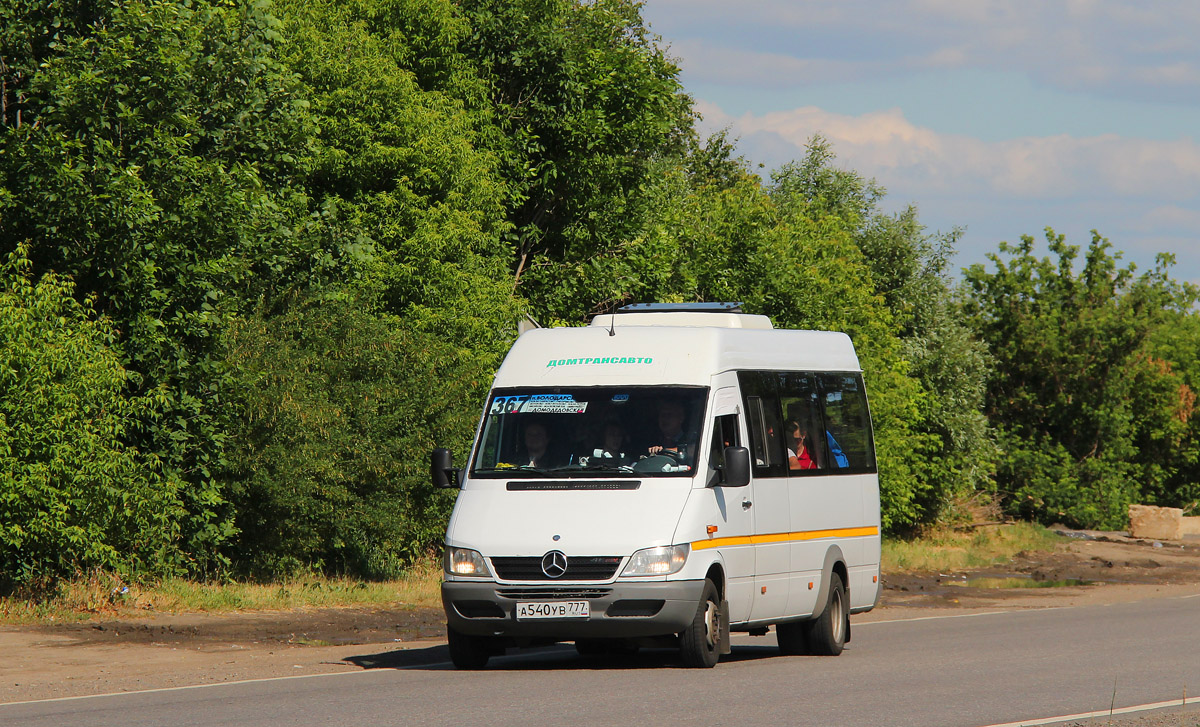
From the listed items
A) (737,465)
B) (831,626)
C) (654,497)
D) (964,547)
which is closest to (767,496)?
(737,465)

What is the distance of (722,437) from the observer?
13.0 meters

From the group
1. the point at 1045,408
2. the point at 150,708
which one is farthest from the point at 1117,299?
the point at 150,708

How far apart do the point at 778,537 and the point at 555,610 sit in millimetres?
2767

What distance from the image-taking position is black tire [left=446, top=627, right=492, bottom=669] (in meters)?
12.8

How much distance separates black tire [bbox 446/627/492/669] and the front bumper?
2.37 feet

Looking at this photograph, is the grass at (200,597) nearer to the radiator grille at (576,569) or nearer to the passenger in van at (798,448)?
the radiator grille at (576,569)

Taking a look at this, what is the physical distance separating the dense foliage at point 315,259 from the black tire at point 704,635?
8299 millimetres

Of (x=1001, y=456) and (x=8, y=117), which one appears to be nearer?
(x=8, y=117)

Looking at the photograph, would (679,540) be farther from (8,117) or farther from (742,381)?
(8,117)

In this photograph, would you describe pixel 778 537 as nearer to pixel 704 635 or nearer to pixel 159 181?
pixel 704 635

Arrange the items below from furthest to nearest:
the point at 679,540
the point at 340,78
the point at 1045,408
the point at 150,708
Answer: the point at 1045,408
the point at 340,78
the point at 679,540
the point at 150,708

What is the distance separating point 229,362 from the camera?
2134 centimetres

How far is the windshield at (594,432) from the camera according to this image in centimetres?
1264

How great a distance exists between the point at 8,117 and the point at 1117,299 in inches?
2087
